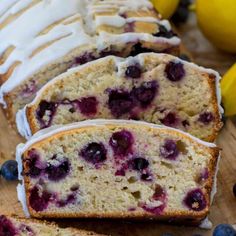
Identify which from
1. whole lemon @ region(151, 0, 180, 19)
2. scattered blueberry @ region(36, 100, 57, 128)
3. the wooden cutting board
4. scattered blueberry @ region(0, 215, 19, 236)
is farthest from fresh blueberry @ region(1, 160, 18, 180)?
whole lemon @ region(151, 0, 180, 19)

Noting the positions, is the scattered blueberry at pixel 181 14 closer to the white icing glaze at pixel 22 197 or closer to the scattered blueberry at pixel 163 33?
the scattered blueberry at pixel 163 33

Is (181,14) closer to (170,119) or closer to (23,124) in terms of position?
(170,119)

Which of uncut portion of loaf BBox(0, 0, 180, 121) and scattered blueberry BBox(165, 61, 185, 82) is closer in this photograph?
scattered blueberry BBox(165, 61, 185, 82)

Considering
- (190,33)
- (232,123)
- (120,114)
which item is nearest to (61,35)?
(120,114)

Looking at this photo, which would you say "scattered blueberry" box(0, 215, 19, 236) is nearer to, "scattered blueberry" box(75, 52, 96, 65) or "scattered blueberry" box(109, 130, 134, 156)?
"scattered blueberry" box(109, 130, 134, 156)

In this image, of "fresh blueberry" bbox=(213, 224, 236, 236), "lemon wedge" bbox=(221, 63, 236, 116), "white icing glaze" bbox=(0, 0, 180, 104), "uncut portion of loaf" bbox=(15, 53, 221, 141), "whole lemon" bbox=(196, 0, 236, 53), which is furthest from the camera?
"whole lemon" bbox=(196, 0, 236, 53)

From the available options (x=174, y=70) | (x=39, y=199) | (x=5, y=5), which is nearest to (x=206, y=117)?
(x=174, y=70)

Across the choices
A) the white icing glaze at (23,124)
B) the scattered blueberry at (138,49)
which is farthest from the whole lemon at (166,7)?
the white icing glaze at (23,124)
